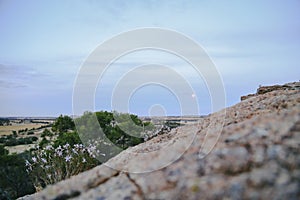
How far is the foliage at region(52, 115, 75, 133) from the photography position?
52.9ft

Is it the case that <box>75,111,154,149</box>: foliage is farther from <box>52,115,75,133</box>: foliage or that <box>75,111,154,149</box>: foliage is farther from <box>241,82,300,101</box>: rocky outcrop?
<box>241,82,300,101</box>: rocky outcrop

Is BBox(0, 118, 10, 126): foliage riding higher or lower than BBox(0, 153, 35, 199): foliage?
higher

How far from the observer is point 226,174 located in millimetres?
2111

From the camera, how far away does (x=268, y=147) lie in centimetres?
221

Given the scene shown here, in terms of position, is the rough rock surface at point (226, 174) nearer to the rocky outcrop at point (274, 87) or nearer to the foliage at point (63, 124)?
the rocky outcrop at point (274, 87)

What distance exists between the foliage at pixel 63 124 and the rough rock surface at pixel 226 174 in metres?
13.9

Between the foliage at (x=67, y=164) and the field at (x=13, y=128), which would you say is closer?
the foliage at (x=67, y=164)

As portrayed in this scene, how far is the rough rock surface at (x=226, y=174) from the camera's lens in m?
1.96

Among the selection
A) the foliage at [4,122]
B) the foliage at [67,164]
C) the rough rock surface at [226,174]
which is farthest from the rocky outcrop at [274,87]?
the foliage at [4,122]

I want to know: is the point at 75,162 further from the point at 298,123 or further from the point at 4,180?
the point at 4,180

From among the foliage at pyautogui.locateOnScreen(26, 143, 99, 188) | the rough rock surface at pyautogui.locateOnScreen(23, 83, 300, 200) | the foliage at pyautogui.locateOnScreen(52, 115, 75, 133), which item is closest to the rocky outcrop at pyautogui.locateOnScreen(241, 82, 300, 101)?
the rough rock surface at pyautogui.locateOnScreen(23, 83, 300, 200)

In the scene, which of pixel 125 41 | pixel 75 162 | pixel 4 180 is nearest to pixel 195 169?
pixel 125 41

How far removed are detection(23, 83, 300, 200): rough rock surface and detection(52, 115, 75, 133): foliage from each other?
13886 millimetres

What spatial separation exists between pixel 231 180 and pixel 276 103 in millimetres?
2125
